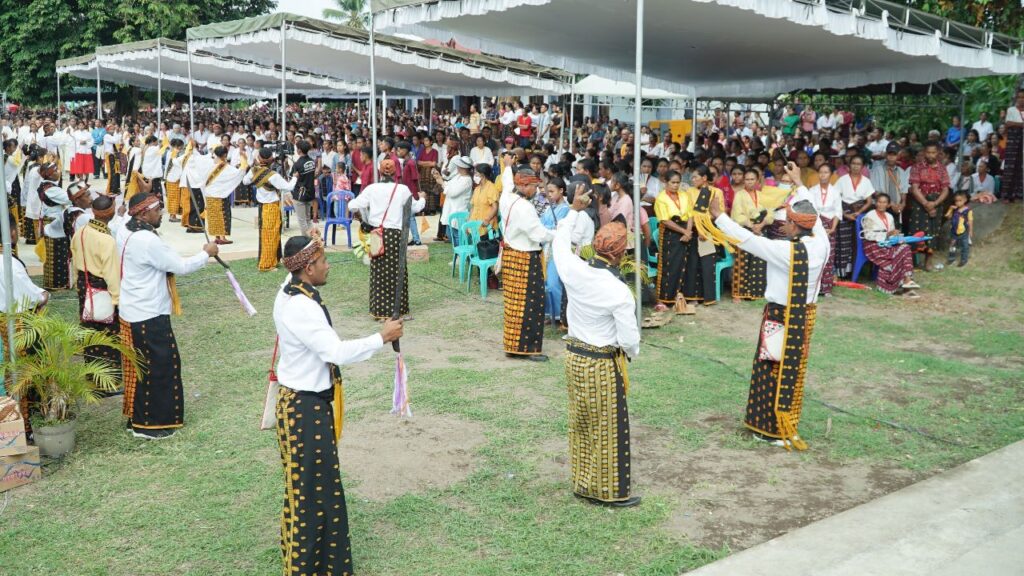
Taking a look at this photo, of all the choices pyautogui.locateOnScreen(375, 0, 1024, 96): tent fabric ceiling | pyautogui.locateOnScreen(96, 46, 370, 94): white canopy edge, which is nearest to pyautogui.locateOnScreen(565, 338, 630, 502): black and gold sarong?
pyautogui.locateOnScreen(375, 0, 1024, 96): tent fabric ceiling

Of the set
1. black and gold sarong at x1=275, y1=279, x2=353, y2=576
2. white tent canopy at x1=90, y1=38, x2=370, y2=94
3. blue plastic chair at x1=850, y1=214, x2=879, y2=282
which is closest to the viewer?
black and gold sarong at x1=275, y1=279, x2=353, y2=576

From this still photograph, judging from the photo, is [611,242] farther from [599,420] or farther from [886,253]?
[886,253]

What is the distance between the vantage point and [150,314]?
6168 millimetres

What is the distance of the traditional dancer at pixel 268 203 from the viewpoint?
36.5 feet

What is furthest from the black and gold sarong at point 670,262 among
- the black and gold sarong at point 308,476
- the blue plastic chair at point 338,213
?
the black and gold sarong at point 308,476

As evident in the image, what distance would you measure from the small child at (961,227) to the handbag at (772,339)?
7.26m

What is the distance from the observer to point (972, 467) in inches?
224

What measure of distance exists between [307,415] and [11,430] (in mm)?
2532

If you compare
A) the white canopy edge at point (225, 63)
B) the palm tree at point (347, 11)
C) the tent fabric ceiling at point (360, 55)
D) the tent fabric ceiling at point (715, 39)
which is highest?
the palm tree at point (347, 11)

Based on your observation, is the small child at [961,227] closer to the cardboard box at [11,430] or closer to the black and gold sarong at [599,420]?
the black and gold sarong at [599,420]

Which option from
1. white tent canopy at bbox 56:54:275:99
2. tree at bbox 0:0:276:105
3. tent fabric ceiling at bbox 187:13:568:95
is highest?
tree at bbox 0:0:276:105

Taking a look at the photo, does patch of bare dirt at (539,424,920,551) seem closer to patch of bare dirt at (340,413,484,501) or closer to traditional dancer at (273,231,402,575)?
patch of bare dirt at (340,413,484,501)

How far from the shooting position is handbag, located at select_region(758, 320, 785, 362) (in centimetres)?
596

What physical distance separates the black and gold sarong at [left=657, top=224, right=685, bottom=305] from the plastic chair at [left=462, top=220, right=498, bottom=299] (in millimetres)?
1876
